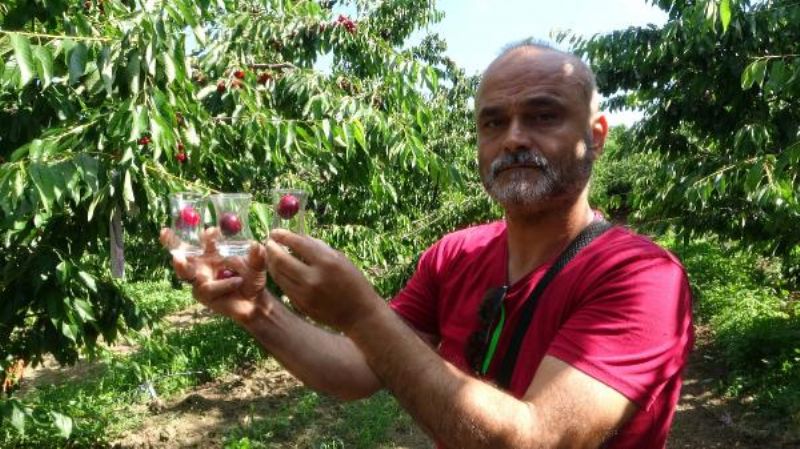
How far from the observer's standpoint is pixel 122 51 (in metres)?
2.14

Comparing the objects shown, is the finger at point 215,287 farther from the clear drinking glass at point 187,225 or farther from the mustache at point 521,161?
the mustache at point 521,161

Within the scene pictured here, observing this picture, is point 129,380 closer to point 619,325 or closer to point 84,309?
point 84,309

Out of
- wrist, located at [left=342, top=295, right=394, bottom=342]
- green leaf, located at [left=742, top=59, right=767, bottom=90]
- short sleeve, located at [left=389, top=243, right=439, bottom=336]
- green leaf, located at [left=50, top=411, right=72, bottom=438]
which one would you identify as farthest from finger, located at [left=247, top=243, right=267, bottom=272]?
green leaf, located at [left=742, top=59, right=767, bottom=90]

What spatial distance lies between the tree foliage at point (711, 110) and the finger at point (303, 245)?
3.36 metres

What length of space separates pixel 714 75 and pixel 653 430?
17.4 feet

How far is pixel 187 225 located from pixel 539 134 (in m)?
0.75

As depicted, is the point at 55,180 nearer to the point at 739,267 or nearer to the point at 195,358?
the point at 195,358

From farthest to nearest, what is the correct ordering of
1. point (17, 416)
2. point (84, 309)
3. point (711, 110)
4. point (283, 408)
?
1. point (711, 110)
2. point (283, 408)
3. point (84, 309)
4. point (17, 416)

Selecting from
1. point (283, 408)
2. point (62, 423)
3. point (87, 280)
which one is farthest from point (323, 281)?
point (283, 408)

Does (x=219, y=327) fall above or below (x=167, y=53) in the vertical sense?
below

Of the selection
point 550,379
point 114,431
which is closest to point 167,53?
point 550,379

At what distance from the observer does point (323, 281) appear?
3.43ft

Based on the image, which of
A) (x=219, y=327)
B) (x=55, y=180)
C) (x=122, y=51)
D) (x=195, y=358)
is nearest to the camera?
(x=55, y=180)

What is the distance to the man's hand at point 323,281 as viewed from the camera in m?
1.05
